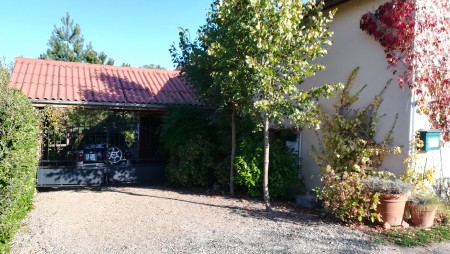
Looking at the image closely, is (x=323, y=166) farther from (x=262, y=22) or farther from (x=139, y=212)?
(x=139, y=212)

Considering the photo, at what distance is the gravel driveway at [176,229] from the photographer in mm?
5098

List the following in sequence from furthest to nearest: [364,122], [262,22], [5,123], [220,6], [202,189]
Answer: [202,189]
[364,122]
[220,6]
[262,22]
[5,123]

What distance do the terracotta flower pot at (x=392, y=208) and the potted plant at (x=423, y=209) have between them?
0.20 m

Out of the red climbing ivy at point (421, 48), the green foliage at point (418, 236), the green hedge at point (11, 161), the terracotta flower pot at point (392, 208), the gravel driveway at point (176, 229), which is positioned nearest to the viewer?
the green hedge at point (11, 161)

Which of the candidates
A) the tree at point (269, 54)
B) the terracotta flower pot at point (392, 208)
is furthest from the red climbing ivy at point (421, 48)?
the terracotta flower pot at point (392, 208)

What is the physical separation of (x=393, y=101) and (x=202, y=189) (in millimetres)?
5360

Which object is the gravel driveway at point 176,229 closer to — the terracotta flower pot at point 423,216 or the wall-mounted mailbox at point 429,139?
the terracotta flower pot at point 423,216

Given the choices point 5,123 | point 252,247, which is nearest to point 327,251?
point 252,247

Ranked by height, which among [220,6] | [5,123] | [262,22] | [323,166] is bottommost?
[323,166]

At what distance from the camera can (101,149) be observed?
34.3 ft

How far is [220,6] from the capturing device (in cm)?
700

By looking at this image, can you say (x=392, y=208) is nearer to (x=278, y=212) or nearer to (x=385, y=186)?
(x=385, y=186)

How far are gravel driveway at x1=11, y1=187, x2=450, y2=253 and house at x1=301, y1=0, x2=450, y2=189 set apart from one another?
→ 2257mm

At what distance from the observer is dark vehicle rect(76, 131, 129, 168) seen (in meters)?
10.2
